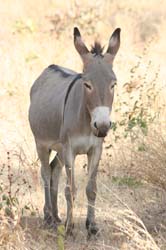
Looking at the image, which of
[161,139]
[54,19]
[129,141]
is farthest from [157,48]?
[161,139]

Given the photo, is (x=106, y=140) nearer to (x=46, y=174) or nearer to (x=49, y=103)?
(x=46, y=174)

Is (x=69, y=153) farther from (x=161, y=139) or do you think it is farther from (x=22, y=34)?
(x=22, y=34)

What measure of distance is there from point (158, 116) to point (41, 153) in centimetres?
157

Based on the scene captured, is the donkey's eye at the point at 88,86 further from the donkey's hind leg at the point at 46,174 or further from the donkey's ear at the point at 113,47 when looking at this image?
the donkey's hind leg at the point at 46,174

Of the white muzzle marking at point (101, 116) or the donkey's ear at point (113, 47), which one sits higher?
the donkey's ear at point (113, 47)

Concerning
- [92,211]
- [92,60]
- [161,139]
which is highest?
[92,60]

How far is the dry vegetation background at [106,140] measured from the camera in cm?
604

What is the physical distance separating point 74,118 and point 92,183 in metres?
0.57

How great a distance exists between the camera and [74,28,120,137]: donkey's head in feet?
19.9

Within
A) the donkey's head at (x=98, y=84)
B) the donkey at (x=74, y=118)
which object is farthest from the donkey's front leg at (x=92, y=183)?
the donkey's head at (x=98, y=84)

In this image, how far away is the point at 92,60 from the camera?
649 centimetres

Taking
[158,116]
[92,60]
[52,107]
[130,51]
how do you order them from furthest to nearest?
[130,51], [158,116], [52,107], [92,60]

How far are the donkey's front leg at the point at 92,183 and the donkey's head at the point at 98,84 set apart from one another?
439 mm

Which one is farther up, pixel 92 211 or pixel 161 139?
pixel 161 139
